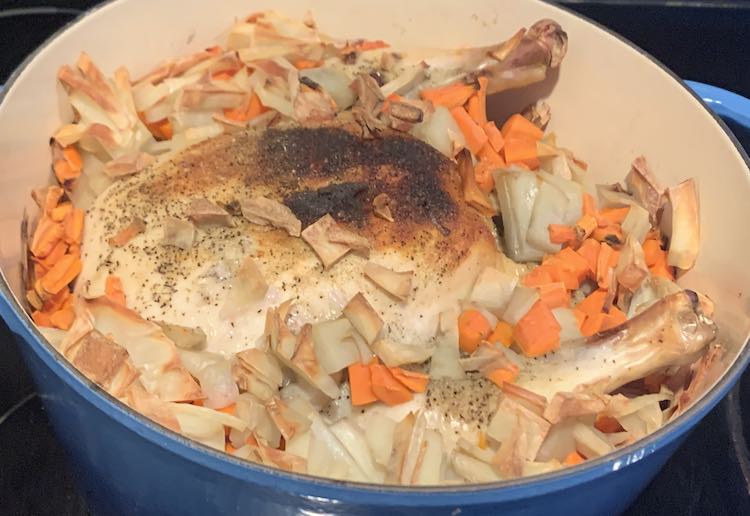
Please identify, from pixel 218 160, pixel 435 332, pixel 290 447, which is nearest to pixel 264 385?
pixel 290 447

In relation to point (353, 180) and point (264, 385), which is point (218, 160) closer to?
point (353, 180)

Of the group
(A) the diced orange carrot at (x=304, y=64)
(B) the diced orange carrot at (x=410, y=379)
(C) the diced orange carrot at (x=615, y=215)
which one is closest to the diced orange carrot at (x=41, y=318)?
(B) the diced orange carrot at (x=410, y=379)

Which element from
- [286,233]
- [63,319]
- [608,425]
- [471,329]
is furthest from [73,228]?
[608,425]

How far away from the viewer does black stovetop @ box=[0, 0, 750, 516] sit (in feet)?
4.32

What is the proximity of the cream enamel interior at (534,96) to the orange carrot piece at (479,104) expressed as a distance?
0.38 ft

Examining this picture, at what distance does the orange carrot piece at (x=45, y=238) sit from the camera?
1.18 m

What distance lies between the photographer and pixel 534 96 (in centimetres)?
151

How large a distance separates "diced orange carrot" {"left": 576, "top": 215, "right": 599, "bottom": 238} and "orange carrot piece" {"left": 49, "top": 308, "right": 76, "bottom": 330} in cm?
71

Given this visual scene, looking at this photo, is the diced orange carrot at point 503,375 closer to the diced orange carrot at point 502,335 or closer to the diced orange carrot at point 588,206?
the diced orange carrot at point 502,335

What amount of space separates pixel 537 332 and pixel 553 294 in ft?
0.26

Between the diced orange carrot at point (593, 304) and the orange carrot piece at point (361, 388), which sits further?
the diced orange carrot at point (593, 304)

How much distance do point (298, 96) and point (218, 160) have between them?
0.61 ft

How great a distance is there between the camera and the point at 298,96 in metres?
1.32

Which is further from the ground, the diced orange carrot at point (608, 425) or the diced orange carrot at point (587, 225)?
the diced orange carrot at point (587, 225)
